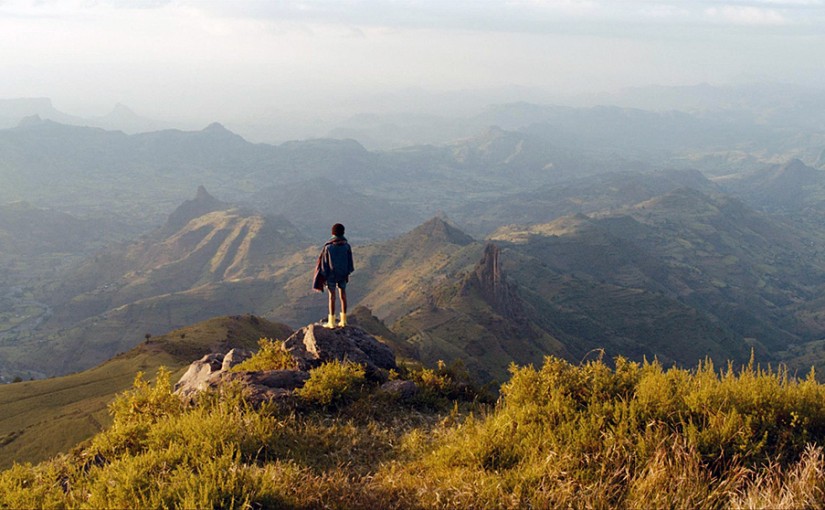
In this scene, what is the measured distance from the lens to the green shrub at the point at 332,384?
11.7 m

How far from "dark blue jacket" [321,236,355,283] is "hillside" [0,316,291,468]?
54.1 feet

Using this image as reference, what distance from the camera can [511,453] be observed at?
830cm

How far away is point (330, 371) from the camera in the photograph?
12484mm

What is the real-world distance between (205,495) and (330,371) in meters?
6.25

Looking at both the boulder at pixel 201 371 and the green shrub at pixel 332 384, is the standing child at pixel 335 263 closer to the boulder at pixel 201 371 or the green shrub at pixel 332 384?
the green shrub at pixel 332 384

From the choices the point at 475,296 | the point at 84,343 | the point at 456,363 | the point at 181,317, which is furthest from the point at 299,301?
the point at 456,363

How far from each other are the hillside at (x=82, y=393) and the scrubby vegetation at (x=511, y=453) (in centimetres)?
1985

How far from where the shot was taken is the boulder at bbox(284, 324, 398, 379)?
14.5 meters

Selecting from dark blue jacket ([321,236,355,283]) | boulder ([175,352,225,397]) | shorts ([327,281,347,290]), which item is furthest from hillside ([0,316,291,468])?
dark blue jacket ([321,236,355,283])

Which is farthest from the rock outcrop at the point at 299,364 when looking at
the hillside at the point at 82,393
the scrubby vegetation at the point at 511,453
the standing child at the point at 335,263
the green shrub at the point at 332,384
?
the hillside at the point at 82,393

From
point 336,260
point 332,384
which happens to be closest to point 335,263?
point 336,260

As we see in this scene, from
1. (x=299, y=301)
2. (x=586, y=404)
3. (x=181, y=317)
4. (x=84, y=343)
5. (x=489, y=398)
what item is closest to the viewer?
(x=586, y=404)

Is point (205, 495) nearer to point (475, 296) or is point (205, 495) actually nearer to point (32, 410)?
point (32, 410)

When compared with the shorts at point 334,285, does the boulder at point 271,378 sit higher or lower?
lower
